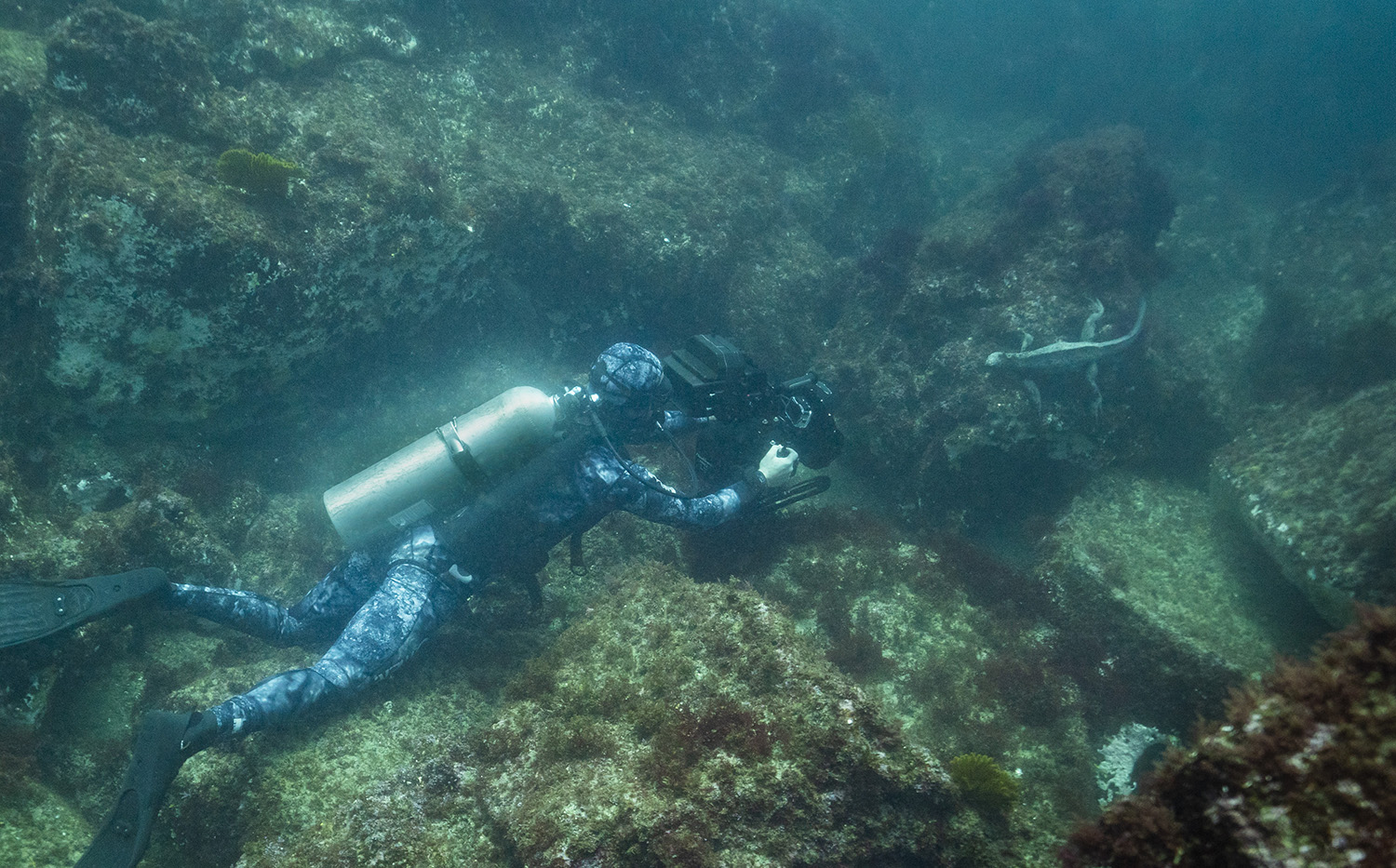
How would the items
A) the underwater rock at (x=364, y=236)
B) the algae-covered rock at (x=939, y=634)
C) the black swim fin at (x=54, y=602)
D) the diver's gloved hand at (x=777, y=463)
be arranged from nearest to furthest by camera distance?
the black swim fin at (x=54, y=602), the algae-covered rock at (x=939, y=634), the underwater rock at (x=364, y=236), the diver's gloved hand at (x=777, y=463)

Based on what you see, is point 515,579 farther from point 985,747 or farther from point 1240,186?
point 1240,186

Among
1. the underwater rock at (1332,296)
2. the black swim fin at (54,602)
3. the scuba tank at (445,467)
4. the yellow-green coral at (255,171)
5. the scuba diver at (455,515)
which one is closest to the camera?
the black swim fin at (54,602)

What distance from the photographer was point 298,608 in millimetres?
5656

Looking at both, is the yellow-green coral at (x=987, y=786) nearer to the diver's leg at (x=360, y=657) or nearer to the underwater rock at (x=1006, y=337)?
the diver's leg at (x=360, y=657)

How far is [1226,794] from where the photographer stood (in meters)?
1.87

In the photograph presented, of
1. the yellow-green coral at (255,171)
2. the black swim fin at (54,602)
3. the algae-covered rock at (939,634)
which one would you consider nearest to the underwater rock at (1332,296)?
the algae-covered rock at (939,634)

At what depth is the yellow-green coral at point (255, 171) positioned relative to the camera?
20.6ft

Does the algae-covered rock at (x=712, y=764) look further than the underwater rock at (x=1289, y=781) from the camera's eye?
Yes

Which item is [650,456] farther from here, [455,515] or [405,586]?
[405,586]

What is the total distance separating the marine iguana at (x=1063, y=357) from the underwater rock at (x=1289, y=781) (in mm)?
6711

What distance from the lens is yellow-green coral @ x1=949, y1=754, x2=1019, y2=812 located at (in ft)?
12.2

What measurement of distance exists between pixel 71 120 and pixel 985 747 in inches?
415

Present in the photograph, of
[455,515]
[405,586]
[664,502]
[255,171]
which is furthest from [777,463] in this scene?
[255,171]

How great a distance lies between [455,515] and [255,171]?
436 centimetres
